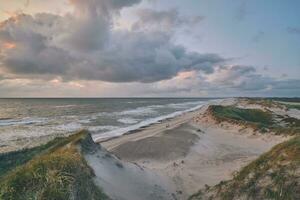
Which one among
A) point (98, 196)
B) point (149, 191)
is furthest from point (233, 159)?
point (98, 196)

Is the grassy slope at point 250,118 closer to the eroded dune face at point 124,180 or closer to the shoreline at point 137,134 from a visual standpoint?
the shoreline at point 137,134

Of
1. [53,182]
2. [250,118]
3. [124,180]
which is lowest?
[250,118]

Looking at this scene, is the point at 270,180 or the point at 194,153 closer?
the point at 270,180

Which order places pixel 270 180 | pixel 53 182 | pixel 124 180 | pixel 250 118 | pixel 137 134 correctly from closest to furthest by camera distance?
1. pixel 53 182
2. pixel 270 180
3. pixel 124 180
4. pixel 137 134
5. pixel 250 118

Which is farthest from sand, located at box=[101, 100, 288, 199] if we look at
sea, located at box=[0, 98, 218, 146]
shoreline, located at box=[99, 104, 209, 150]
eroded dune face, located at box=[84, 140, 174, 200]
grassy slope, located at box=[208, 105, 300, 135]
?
sea, located at box=[0, 98, 218, 146]

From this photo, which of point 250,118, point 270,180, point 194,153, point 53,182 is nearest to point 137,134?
point 194,153

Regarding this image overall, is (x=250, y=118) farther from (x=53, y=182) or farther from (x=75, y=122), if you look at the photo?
(x=53, y=182)
